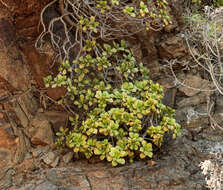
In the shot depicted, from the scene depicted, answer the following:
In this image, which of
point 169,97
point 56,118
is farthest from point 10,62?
point 169,97

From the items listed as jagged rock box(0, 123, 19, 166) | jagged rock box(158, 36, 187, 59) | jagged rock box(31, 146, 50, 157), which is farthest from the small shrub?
jagged rock box(158, 36, 187, 59)

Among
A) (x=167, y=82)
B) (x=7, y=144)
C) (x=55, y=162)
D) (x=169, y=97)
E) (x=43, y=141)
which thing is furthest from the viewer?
(x=167, y=82)

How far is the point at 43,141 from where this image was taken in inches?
101

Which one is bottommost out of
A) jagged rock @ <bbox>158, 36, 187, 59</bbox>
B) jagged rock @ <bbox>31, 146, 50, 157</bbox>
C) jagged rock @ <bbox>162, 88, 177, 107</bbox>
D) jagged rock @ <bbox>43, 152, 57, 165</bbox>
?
jagged rock @ <bbox>43, 152, 57, 165</bbox>

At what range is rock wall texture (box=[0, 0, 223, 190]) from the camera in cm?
220

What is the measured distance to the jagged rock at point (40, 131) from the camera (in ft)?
8.38

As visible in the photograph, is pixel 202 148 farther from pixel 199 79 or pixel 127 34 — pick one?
pixel 127 34

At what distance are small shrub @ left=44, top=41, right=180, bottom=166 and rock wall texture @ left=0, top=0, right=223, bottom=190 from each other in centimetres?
18

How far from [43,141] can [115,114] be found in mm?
984

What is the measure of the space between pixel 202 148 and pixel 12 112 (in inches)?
87.1

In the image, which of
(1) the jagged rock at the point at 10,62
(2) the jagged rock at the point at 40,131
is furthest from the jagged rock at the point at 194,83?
(1) the jagged rock at the point at 10,62

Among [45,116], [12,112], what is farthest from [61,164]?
[12,112]

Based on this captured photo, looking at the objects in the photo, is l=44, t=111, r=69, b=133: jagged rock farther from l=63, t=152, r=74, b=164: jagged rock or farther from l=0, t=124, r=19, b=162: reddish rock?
l=0, t=124, r=19, b=162: reddish rock

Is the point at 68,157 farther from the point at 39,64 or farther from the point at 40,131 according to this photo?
the point at 39,64
